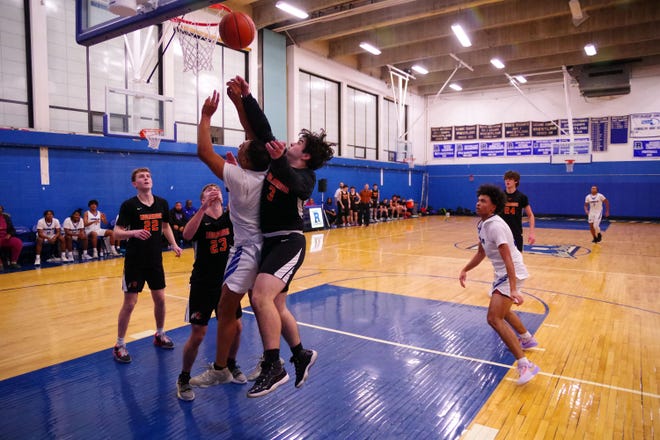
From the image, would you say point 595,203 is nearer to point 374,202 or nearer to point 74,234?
point 374,202

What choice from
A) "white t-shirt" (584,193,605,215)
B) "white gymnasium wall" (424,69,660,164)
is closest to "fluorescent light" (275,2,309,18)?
"white t-shirt" (584,193,605,215)

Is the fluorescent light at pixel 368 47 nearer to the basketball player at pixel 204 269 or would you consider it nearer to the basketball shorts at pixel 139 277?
the basketball shorts at pixel 139 277

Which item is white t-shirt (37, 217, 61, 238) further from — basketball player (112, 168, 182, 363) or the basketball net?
the basketball net

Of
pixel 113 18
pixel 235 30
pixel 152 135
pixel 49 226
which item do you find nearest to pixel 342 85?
pixel 152 135

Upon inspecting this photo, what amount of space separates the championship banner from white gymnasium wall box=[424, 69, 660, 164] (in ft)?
0.78

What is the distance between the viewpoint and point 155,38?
39.7 feet

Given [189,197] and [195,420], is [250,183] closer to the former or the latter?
[195,420]

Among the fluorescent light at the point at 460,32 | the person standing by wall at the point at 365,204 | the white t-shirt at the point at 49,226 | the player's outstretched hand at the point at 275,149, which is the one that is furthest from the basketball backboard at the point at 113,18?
the person standing by wall at the point at 365,204

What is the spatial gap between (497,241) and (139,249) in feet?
10.5

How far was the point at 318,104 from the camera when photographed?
18.5 metres

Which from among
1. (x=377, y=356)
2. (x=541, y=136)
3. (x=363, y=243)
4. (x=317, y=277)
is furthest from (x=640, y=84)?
(x=377, y=356)

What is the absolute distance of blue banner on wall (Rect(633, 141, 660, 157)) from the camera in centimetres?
2041

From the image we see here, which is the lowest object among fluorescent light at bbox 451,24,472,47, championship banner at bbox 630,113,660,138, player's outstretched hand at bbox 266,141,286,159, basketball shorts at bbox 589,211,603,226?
basketball shorts at bbox 589,211,603,226

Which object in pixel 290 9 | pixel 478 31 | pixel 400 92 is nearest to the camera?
pixel 290 9
